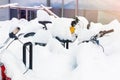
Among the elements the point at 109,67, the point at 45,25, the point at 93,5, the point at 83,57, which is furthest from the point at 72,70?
the point at 93,5

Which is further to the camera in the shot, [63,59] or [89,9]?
[89,9]

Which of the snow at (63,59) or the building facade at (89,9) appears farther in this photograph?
the building facade at (89,9)

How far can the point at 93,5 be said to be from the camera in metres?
4.59

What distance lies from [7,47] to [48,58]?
0.90 feet

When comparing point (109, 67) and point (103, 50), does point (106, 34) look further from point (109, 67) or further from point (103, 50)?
point (109, 67)

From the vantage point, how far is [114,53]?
144 cm

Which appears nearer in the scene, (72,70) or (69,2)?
(72,70)

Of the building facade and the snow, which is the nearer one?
the snow

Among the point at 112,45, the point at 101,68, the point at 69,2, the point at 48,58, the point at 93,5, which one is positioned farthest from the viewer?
the point at 69,2

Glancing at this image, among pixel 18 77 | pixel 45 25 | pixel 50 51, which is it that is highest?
pixel 45 25

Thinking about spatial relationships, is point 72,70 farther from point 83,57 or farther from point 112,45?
point 112,45

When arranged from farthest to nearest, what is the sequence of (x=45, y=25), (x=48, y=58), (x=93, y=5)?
(x=93, y=5) → (x=45, y=25) → (x=48, y=58)

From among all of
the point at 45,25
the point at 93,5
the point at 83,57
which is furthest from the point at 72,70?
the point at 93,5

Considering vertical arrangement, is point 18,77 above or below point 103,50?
below
